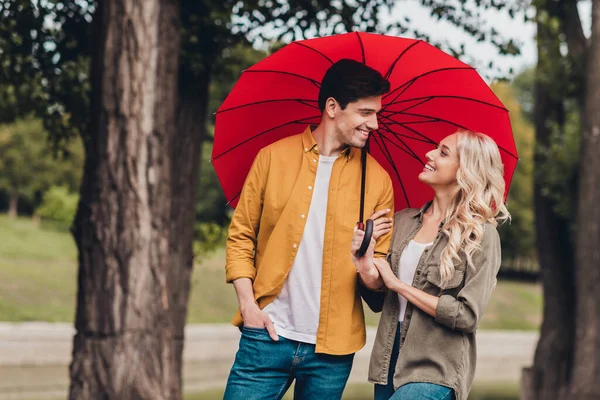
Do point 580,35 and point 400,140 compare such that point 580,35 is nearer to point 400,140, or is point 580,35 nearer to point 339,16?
point 339,16

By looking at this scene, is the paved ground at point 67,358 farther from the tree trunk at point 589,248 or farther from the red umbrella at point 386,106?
the red umbrella at point 386,106

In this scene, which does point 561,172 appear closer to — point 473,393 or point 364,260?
point 473,393

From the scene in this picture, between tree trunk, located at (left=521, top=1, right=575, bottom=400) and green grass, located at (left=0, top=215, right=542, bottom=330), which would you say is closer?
tree trunk, located at (left=521, top=1, right=575, bottom=400)

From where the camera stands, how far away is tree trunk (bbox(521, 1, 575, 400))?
13742mm

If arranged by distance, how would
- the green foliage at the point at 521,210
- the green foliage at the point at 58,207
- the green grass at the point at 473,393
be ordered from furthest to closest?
1. the green foliage at the point at 521,210
2. the green foliage at the point at 58,207
3. the green grass at the point at 473,393

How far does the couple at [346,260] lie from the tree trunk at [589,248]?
7998mm

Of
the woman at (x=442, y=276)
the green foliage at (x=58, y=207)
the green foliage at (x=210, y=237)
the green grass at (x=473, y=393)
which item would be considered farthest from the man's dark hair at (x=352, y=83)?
the green foliage at (x=58, y=207)

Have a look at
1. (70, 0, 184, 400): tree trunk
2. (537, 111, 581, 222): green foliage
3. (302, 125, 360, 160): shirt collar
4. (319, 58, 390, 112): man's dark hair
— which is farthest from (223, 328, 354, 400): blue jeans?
(537, 111, 581, 222): green foliage

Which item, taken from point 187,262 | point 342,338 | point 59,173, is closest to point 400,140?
point 342,338

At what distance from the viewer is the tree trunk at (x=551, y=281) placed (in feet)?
45.1

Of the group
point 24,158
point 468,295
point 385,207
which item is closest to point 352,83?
point 385,207

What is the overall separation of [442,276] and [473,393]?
17.3m

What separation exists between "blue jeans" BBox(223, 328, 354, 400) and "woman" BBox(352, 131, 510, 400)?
19cm

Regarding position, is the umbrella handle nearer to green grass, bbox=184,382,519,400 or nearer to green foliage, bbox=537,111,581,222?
green foliage, bbox=537,111,581,222
